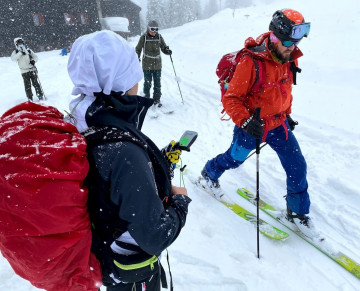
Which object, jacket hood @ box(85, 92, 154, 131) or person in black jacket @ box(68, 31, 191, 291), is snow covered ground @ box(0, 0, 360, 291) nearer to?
person in black jacket @ box(68, 31, 191, 291)

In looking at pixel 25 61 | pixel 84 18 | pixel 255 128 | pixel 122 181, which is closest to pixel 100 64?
pixel 122 181

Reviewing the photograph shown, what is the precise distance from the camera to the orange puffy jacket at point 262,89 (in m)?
3.13

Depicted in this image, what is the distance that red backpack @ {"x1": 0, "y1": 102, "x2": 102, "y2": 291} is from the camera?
1.14 m

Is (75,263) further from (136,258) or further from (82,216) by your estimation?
(136,258)

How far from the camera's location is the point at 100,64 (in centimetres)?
139

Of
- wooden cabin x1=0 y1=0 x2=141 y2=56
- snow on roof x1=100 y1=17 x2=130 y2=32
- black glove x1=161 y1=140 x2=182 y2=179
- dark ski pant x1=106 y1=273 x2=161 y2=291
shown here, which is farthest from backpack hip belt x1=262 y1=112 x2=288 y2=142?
snow on roof x1=100 y1=17 x2=130 y2=32

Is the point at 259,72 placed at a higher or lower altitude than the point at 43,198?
lower

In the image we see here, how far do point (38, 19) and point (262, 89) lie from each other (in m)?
31.7

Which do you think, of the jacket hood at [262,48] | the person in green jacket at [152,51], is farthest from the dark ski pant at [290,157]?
the person in green jacket at [152,51]

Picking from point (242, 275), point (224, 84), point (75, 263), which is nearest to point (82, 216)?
point (75, 263)

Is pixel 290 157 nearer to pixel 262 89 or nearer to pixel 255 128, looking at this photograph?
pixel 255 128

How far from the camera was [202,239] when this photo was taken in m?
3.54

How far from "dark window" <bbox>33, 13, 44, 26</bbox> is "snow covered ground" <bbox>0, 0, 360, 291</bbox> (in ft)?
68.1

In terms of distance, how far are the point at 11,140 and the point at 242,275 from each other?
276cm
